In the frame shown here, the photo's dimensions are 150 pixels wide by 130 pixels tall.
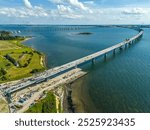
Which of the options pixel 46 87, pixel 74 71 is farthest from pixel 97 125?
pixel 74 71

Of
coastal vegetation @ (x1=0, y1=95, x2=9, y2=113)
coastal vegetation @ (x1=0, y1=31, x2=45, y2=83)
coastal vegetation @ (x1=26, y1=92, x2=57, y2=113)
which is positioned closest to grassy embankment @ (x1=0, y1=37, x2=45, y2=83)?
coastal vegetation @ (x1=0, y1=31, x2=45, y2=83)

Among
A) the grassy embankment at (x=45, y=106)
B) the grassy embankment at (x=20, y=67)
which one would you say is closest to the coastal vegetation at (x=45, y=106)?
the grassy embankment at (x=45, y=106)

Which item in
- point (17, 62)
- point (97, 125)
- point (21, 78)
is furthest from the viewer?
point (17, 62)

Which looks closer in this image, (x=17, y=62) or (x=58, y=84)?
(x=58, y=84)

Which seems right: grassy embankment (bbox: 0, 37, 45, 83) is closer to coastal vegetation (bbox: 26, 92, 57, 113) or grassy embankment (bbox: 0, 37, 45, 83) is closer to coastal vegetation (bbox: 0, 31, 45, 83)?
coastal vegetation (bbox: 0, 31, 45, 83)

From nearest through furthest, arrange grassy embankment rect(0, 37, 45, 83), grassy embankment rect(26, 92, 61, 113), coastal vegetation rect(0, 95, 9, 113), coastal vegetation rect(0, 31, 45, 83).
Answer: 1. coastal vegetation rect(0, 95, 9, 113)
2. grassy embankment rect(26, 92, 61, 113)
3. grassy embankment rect(0, 37, 45, 83)
4. coastal vegetation rect(0, 31, 45, 83)

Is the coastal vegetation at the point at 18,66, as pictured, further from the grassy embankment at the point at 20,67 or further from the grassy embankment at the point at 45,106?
the grassy embankment at the point at 45,106

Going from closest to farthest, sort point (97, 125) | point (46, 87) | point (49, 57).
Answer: point (97, 125)
point (46, 87)
point (49, 57)

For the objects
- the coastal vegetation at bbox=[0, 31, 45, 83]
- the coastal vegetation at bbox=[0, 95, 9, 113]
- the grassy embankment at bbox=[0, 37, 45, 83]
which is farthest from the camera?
the coastal vegetation at bbox=[0, 31, 45, 83]

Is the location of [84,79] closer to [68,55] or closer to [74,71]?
[74,71]
